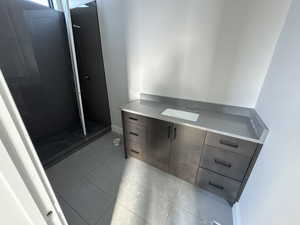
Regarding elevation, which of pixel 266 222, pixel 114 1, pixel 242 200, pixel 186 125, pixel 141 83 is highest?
pixel 114 1

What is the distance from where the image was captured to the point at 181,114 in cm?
159

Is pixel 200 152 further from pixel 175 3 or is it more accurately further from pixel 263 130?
pixel 175 3

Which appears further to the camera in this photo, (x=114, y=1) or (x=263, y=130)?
(x=114, y=1)

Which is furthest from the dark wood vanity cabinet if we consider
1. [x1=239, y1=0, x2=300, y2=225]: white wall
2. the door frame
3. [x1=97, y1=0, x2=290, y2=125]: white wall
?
the door frame

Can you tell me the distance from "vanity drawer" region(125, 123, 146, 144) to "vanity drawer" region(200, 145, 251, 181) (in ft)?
2.34

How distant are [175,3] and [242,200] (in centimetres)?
215

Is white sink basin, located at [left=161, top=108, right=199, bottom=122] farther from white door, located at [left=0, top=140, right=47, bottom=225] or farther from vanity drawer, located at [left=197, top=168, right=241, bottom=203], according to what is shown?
white door, located at [left=0, top=140, right=47, bottom=225]

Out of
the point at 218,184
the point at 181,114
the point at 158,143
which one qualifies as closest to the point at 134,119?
the point at 158,143

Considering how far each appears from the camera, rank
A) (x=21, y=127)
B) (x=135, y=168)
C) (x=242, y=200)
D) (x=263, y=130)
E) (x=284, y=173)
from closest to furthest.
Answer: (x=21, y=127) < (x=284, y=173) < (x=263, y=130) < (x=242, y=200) < (x=135, y=168)

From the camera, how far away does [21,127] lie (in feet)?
1.14

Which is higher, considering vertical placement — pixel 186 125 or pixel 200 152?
pixel 186 125

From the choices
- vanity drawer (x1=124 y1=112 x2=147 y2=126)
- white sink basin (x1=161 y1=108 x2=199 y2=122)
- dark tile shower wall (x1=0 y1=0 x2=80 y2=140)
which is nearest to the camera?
white sink basin (x1=161 y1=108 x2=199 y2=122)

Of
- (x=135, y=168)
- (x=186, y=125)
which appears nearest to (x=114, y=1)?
(x=186, y=125)

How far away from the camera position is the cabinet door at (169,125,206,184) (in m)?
1.38
